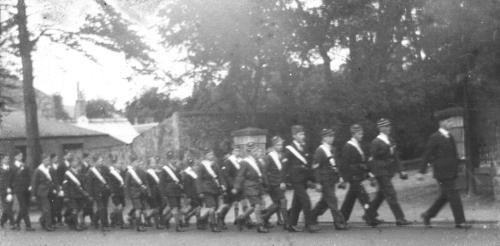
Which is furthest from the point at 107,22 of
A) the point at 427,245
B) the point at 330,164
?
the point at 427,245

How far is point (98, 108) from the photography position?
68.2 metres

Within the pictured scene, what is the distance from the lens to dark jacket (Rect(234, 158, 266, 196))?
12055 mm

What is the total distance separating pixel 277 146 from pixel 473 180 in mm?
4915

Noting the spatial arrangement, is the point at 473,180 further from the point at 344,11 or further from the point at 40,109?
the point at 40,109

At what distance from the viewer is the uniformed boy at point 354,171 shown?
11.5 metres

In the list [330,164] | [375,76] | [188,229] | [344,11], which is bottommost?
[188,229]

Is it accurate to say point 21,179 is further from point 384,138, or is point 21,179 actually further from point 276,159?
point 384,138

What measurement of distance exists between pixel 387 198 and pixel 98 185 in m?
6.81

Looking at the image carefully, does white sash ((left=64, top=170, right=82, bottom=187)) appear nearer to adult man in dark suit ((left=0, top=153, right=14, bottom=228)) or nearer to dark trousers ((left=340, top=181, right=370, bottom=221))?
adult man in dark suit ((left=0, top=153, right=14, bottom=228))

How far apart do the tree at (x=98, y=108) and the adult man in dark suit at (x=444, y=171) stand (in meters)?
54.3

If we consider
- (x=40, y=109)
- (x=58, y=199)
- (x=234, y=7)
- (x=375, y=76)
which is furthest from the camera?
(x=40, y=109)

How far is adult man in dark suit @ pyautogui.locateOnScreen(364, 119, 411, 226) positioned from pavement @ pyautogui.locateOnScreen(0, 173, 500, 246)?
0.23 meters

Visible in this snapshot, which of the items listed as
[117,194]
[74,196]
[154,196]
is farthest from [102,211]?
[154,196]

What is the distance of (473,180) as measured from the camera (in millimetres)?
14414
